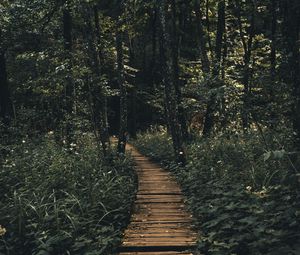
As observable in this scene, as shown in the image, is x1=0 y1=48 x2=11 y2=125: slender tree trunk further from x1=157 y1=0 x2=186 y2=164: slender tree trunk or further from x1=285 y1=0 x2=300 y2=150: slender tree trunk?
x1=285 y1=0 x2=300 y2=150: slender tree trunk

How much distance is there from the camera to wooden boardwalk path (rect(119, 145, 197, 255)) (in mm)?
7207

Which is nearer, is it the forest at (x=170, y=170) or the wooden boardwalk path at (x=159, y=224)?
the forest at (x=170, y=170)

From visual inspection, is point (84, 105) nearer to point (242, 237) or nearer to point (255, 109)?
point (255, 109)

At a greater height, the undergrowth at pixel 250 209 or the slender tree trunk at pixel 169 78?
the slender tree trunk at pixel 169 78

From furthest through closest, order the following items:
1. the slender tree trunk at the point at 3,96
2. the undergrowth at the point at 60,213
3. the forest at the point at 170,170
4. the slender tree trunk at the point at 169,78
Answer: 1. the slender tree trunk at the point at 3,96
2. the slender tree trunk at the point at 169,78
3. the undergrowth at the point at 60,213
4. the forest at the point at 170,170

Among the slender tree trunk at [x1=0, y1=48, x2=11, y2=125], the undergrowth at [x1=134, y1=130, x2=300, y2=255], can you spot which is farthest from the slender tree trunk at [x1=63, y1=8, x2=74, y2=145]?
the undergrowth at [x1=134, y1=130, x2=300, y2=255]

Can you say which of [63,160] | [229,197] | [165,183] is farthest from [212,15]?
[229,197]

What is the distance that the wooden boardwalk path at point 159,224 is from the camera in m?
7.21

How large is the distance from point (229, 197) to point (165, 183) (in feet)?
17.4

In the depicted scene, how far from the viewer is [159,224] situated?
8680 mm

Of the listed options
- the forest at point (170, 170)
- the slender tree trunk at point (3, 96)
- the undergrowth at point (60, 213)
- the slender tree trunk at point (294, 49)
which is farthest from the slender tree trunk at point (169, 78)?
the slender tree trunk at point (3, 96)

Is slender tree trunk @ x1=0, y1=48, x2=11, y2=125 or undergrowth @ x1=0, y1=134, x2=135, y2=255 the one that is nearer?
undergrowth @ x1=0, y1=134, x2=135, y2=255

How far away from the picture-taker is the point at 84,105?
1909 cm

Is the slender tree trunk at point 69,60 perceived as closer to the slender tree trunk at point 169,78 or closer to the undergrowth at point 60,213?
the slender tree trunk at point 169,78
